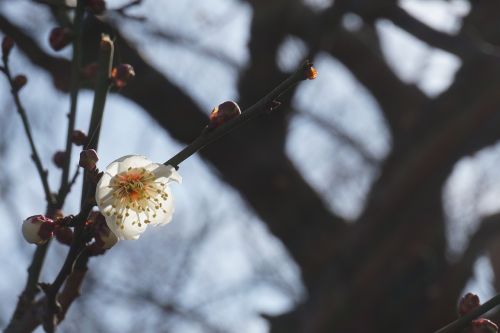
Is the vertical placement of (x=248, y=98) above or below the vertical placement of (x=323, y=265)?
above

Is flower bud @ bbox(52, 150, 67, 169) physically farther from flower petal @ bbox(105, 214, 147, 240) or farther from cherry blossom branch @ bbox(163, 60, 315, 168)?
cherry blossom branch @ bbox(163, 60, 315, 168)

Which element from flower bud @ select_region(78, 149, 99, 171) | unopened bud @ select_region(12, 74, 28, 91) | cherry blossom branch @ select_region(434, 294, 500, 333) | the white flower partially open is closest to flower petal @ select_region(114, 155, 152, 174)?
the white flower partially open

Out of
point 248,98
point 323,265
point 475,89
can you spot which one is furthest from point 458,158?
point 248,98

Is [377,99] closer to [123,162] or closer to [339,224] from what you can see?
[339,224]

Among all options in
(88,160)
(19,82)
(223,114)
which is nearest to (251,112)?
(223,114)

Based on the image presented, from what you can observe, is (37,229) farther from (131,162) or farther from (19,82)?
(19,82)

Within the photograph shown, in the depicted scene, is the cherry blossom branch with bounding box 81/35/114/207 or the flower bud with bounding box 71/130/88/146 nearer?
the cherry blossom branch with bounding box 81/35/114/207
